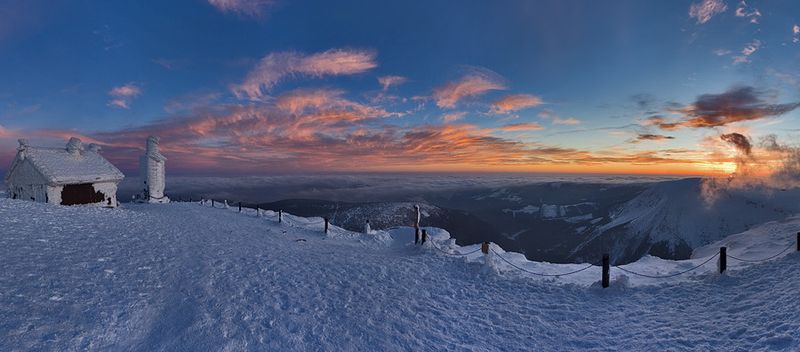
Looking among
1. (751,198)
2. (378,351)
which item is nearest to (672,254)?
(751,198)

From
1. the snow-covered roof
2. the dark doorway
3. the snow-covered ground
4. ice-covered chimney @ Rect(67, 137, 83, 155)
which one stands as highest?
ice-covered chimney @ Rect(67, 137, 83, 155)

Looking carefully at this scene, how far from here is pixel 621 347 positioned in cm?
929

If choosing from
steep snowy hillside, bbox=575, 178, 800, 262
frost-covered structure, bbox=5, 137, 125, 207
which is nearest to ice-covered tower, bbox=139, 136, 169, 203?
frost-covered structure, bbox=5, 137, 125, 207

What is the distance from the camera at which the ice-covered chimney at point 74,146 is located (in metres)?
36.6

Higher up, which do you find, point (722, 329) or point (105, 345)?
point (105, 345)

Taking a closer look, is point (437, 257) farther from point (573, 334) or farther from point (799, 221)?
point (799, 221)

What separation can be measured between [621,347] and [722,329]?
11.3 feet

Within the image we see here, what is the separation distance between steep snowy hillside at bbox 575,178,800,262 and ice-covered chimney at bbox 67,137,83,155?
175892mm

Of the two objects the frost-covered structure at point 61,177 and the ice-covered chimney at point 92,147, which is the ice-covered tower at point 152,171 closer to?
the ice-covered chimney at point 92,147

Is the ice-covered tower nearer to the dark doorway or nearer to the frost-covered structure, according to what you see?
the frost-covered structure

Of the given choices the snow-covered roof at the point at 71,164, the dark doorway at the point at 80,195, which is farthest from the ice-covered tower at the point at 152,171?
the dark doorway at the point at 80,195

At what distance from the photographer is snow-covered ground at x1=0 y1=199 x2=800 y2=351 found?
8.12 metres

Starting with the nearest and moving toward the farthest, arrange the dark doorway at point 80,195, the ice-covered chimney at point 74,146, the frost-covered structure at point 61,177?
the frost-covered structure at point 61,177, the dark doorway at point 80,195, the ice-covered chimney at point 74,146

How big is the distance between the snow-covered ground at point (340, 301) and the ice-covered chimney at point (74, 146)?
2518 cm
